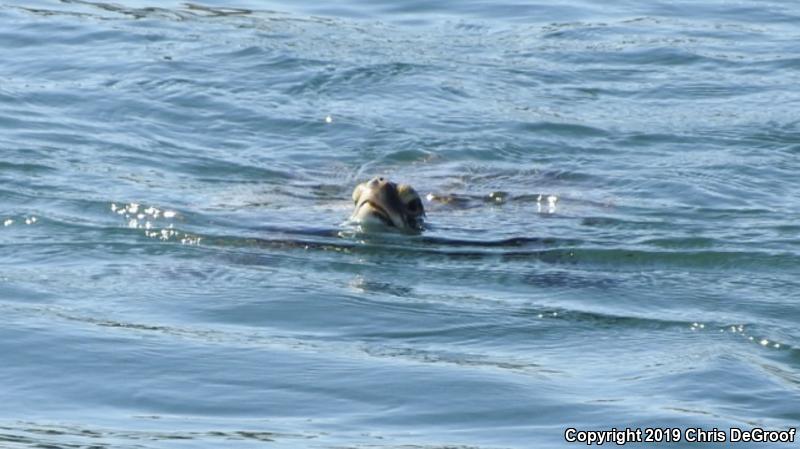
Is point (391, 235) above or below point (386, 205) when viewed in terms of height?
below

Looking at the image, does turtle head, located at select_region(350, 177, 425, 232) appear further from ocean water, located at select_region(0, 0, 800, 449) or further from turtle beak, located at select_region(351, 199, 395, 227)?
ocean water, located at select_region(0, 0, 800, 449)

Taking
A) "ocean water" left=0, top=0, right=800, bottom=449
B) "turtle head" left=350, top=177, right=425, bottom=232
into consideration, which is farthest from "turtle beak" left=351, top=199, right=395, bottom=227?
"ocean water" left=0, top=0, right=800, bottom=449

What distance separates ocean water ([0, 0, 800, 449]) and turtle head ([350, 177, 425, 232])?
5.2 inches

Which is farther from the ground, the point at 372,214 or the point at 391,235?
the point at 372,214

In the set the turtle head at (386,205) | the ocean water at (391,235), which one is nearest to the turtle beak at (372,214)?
the turtle head at (386,205)

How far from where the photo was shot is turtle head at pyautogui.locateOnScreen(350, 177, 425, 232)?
895 cm

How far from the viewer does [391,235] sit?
29.5ft

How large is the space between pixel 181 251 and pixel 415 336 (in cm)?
191

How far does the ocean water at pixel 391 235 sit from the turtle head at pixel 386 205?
0.44 ft

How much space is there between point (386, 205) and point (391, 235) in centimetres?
16

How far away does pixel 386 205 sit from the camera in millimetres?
8945

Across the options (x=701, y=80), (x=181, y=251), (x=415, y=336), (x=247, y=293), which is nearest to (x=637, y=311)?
(x=415, y=336)

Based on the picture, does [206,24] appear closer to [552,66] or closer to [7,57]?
[7,57]

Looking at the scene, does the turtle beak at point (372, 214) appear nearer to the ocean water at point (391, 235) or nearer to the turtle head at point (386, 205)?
the turtle head at point (386, 205)
